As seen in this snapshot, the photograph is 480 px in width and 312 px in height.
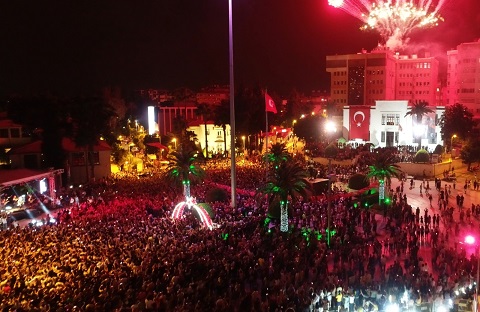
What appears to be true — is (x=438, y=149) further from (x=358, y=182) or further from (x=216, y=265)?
(x=216, y=265)

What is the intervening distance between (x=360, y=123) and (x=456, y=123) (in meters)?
12.7

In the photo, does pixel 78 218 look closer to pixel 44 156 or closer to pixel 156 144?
pixel 44 156

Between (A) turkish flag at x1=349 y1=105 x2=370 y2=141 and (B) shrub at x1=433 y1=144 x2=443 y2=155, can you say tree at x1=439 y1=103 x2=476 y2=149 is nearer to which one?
(B) shrub at x1=433 y1=144 x2=443 y2=155

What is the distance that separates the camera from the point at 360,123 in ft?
203

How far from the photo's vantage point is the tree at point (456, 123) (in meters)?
52.5

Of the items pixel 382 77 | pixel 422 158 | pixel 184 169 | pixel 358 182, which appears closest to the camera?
pixel 184 169

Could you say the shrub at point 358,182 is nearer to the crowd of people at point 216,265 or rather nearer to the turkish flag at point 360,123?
the crowd of people at point 216,265

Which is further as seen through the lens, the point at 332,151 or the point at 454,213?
the point at 332,151

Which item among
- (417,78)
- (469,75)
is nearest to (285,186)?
(469,75)

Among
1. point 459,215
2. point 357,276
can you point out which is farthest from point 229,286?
point 459,215

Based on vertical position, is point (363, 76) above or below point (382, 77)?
above

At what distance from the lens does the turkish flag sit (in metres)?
61.2

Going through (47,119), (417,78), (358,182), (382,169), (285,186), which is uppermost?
(417,78)

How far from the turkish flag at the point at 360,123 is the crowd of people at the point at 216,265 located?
129 ft
